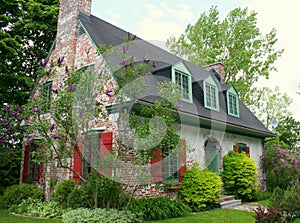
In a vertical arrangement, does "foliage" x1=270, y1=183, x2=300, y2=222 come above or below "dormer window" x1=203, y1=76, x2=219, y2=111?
below

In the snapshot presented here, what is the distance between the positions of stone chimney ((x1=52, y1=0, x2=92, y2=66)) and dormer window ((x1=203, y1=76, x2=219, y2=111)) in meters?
5.58

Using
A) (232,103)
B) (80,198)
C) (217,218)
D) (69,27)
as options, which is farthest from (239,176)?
(69,27)

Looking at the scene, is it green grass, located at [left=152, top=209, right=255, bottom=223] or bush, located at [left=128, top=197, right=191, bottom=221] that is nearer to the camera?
green grass, located at [left=152, top=209, right=255, bottom=223]

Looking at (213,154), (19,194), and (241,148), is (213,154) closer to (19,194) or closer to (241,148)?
(241,148)

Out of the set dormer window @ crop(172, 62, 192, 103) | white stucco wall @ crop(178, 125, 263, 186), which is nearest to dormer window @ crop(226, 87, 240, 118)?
white stucco wall @ crop(178, 125, 263, 186)

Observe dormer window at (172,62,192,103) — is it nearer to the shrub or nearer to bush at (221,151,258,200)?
bush at (221,151,258,200)

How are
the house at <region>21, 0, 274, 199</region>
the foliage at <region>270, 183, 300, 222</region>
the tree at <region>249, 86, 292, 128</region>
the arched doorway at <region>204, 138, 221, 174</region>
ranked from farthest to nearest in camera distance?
the tree at <region>249, 86, 292, 128</region> < the arched doorway at <region>204, 138, 221, 174</region> < the house at <region>21, 0, 274, 199</region> < the foliage at <region>270, 183, 300, 222</region>

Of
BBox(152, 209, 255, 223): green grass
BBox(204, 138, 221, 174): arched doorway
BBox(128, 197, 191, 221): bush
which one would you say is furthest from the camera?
BBox(204, 138, 221, 174): arched doorway

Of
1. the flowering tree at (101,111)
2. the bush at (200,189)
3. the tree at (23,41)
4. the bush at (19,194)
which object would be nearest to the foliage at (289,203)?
the flowering tree at (101,111)

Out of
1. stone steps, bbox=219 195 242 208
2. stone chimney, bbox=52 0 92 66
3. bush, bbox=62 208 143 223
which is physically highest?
stone chimney, bbox=52 0 92 66

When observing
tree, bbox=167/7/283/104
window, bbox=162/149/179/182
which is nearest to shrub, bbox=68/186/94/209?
window, bbox=162/149/179/182

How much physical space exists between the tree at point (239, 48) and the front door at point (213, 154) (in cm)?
1111

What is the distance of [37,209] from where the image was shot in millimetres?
8609

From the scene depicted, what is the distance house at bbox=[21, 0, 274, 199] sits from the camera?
9.17 metres
